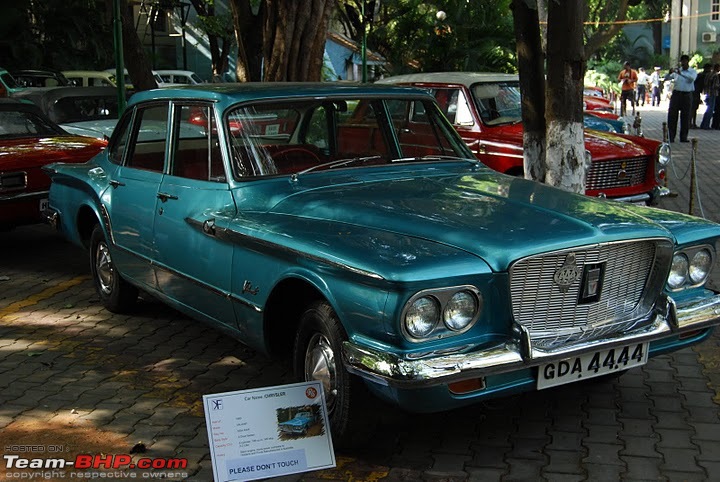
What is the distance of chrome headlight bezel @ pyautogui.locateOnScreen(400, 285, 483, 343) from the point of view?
3658 millimetres

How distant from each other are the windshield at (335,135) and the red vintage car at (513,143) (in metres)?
3.88

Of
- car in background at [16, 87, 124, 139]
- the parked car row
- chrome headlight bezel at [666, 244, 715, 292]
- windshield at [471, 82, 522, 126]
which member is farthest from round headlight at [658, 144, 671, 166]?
the parked car row

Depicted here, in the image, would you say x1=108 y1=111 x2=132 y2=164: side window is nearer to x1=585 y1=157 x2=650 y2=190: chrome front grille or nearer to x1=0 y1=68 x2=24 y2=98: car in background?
x1=585 y1=157 x2=650 y2=190: chrome front grille

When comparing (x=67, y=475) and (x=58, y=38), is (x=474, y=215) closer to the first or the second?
(x=67, y=475)

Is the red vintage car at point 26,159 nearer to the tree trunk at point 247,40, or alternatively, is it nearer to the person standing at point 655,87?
the tree trunk at point 247,40

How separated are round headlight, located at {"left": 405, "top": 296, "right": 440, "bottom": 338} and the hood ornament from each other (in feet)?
2.04

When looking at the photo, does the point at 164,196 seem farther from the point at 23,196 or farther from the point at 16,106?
the point at 16,106

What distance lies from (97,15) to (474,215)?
29.0 meters

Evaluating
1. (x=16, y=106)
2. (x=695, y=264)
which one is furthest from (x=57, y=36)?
(x=695, y=264)

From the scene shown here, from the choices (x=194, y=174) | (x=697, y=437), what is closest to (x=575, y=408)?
(x=697, y=437)

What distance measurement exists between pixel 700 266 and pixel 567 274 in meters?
0.98

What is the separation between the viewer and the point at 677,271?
4516 mm

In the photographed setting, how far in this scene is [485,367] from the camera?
3.68 m

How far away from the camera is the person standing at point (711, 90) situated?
21.1 meters
